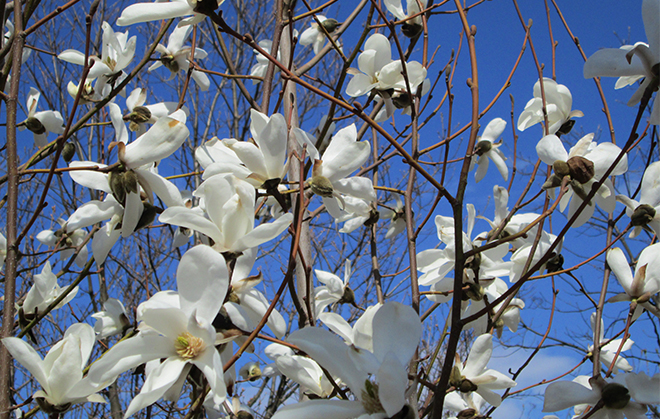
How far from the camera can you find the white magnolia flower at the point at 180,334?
1.85 feet

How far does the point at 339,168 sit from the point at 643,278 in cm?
64

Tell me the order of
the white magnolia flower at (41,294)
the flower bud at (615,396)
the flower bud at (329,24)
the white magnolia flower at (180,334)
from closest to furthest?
the white magnolia flower at (180,334) → the flower bud at (615,396) → the white magnolia flower at (41,294) → the flower bud at (329,24)

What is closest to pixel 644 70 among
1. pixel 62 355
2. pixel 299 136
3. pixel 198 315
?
pixel 299 136

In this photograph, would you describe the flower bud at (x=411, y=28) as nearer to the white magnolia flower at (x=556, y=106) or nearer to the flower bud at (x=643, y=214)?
the white magnolia flower at (x=556, y=106)

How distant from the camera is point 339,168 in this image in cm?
88

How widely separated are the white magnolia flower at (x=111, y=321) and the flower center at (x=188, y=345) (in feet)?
2.59

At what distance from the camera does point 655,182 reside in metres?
1.04

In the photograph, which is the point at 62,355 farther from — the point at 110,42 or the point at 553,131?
the point at 553,131

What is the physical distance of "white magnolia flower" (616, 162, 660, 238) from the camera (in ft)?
Answer: 3.36

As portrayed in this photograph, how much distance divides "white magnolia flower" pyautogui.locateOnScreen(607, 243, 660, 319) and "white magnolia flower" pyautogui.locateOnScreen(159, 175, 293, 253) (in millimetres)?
717

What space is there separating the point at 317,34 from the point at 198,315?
5.14ft

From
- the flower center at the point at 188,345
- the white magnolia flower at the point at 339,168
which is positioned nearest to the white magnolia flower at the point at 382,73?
the white magnolia flower at the point at 339,168

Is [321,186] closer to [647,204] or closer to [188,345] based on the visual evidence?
[188,345]

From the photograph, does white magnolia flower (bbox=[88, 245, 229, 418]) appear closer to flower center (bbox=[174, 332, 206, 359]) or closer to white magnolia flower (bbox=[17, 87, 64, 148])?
flower center (bbox=[174, 332, 206, 359])
